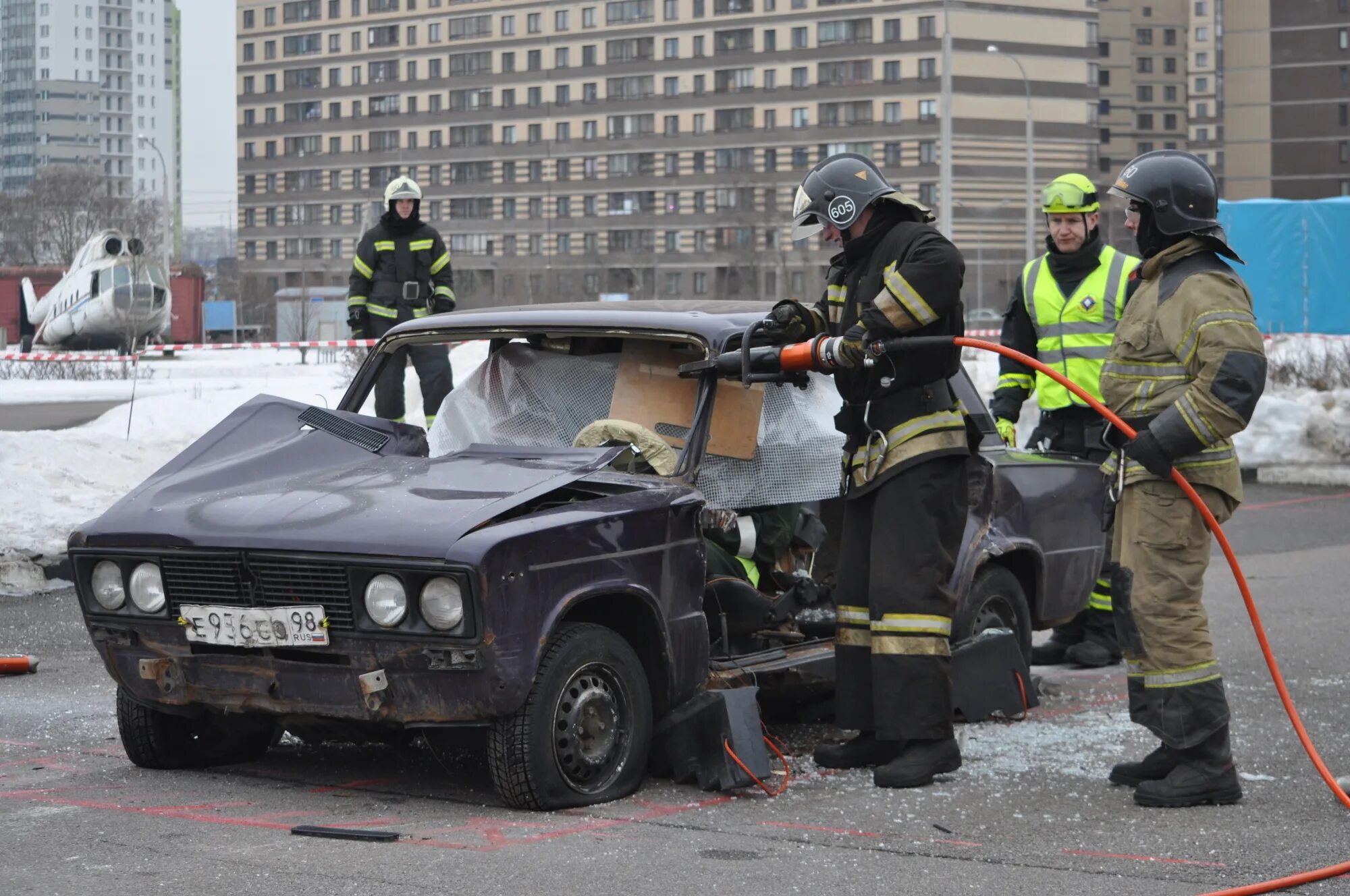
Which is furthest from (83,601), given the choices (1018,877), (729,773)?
(1018,877)

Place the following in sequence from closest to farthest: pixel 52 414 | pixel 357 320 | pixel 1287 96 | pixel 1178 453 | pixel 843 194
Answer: pixel 1178 453 → pixel 843 194 → pixel 357 320 → pixel 52 414 → pixel 1287 96

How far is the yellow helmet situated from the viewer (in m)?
7.75

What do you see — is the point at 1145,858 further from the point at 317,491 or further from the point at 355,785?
the point at 317,491

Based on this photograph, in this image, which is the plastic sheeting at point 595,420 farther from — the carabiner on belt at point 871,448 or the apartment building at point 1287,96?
the apartment building at point 1287,96

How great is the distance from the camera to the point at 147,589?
529 cm

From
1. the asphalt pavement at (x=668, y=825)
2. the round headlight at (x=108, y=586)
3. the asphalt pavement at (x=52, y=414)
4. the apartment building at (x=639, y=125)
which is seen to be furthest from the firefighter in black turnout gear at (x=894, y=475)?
the apartment building at (x=639, y=125)

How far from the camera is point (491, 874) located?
14.3 feet

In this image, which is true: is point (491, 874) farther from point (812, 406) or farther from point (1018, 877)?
point (812, 406)

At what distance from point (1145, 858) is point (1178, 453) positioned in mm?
1240

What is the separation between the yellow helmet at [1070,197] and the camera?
7754 mm

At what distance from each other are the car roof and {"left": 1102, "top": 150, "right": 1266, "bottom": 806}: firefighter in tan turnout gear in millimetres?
1348

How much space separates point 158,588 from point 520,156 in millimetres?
97290

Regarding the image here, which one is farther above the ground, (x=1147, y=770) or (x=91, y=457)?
(x=91, y=457)

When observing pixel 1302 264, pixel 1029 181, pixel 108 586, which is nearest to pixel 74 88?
pixel 1029 181
